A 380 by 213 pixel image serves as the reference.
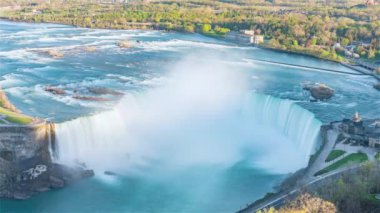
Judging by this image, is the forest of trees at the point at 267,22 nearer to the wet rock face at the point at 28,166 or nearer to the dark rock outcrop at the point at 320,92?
the dark rock outcrop at the point at 320,92

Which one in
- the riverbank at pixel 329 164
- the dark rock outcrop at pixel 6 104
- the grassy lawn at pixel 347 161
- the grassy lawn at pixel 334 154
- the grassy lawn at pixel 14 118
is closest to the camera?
the riverbank at pixel 329 164

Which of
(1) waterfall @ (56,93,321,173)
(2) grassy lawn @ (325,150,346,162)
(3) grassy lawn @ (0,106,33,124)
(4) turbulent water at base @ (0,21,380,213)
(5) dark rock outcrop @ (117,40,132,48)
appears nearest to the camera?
(4) turbulent water at base @ (0,21,380,213)

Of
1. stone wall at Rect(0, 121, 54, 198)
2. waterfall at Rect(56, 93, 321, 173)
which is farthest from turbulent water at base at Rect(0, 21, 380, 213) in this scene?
stone wall at Rect(0, 121, 54, 198)

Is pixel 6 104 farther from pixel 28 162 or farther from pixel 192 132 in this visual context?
pixel 192 132

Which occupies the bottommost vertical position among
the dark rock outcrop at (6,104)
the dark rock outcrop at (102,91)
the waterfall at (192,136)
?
the waterfall at (192,136)

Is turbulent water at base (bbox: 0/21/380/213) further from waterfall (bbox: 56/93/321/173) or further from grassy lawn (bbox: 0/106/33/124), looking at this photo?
grassy lawn (bbox: 0/106/33/124)

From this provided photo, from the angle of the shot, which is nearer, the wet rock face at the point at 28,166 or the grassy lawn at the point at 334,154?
the wet rock face at the point at 28,166

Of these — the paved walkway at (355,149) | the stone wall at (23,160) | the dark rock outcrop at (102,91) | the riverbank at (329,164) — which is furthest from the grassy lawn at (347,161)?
the dark rock outcrop at (102,91)
